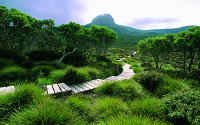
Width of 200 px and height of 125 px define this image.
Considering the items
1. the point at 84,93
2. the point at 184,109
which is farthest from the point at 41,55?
the point at 184,109

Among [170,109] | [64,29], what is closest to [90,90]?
[170,109]

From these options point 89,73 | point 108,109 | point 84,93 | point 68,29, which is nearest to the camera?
point 108,109

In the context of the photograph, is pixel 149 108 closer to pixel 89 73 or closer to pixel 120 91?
pixel 120 91

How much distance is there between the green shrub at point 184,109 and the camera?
192 centimetres

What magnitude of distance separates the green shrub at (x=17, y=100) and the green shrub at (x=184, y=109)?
3.43 metres

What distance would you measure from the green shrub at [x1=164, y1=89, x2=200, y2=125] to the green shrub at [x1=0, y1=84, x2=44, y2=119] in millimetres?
3428

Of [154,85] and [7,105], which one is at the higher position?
Answer: [7,105]

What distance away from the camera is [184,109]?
2113 mm

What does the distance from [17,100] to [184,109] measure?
417 centimetres

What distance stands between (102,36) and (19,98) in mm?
13562

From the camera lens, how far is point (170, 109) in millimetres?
2229

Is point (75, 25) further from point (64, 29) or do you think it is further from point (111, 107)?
point (111, 107)

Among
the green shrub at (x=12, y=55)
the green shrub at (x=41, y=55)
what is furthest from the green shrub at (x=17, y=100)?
the green shrub at (x=41, y=55)

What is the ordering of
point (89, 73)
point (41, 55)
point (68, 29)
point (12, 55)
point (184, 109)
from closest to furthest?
point (184, 109) → point (89, 73) → point (12, 55) → point (41, 55) → point (68, 29)
